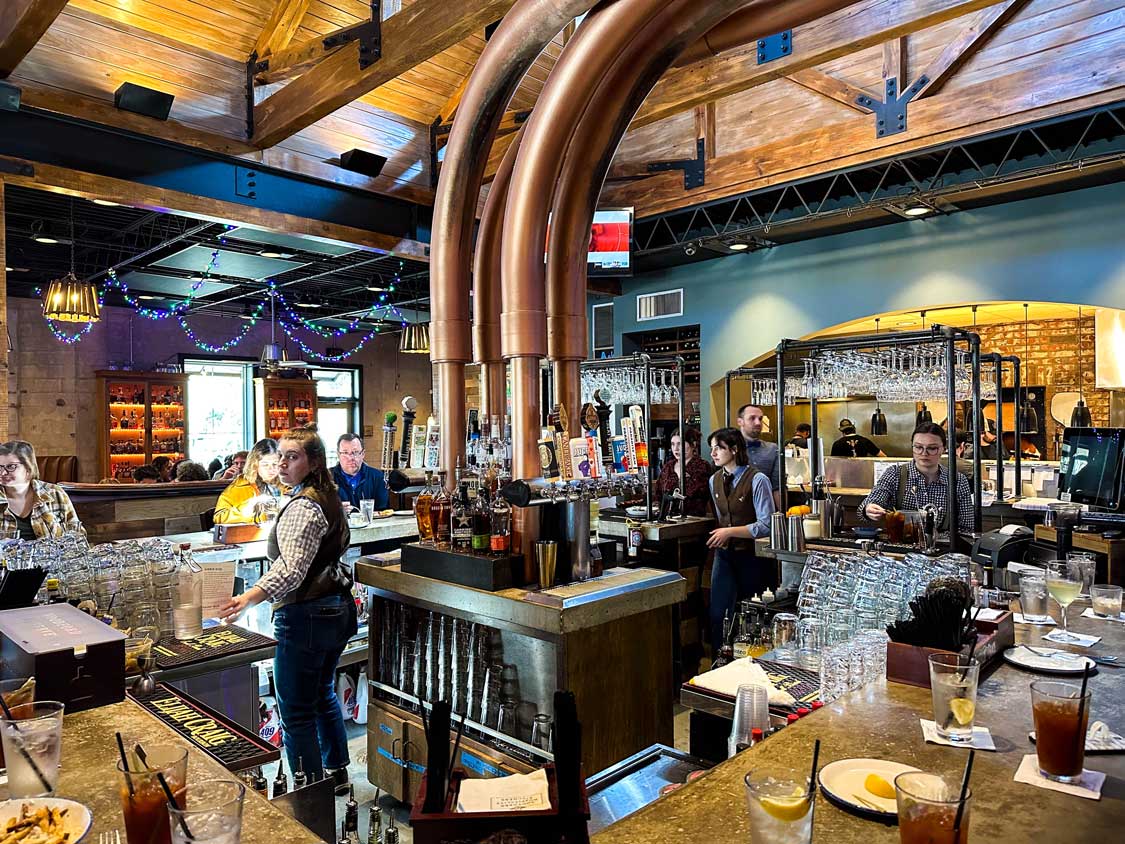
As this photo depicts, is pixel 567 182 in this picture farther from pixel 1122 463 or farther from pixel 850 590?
pixel 1122 463

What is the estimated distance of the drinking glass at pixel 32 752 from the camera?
1.37 meters

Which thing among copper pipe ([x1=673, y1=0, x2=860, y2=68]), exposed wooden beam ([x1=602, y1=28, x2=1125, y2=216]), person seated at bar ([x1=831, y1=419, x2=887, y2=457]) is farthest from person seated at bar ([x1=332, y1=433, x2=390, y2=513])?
person seated at bar ([x1=831, y1=419, x2=887, y2=457])

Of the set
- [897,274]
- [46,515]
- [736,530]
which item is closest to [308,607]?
[46,515]

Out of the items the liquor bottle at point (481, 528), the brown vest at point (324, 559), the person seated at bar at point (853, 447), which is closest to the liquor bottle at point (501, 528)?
the liquor bottle at point (481, 528)

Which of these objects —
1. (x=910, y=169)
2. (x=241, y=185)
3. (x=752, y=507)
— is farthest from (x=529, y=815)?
(x=910, y=169)

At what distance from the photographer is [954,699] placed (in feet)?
5.16

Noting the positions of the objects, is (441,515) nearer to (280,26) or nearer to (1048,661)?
(1048,661)

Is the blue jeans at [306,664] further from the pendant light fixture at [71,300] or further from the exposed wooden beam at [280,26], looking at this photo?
the pendant light fixture at [71,300]

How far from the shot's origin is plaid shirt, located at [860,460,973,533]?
14.1 ft

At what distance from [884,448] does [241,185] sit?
836cm

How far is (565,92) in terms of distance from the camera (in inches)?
111

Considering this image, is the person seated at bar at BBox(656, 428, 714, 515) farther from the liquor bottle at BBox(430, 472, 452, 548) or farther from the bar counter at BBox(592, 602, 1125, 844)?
the bar counter at BBox(592, 602, 1125, 844)

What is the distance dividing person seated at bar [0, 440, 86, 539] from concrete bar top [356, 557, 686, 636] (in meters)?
2.10

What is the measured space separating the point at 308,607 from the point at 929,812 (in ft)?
8.62
